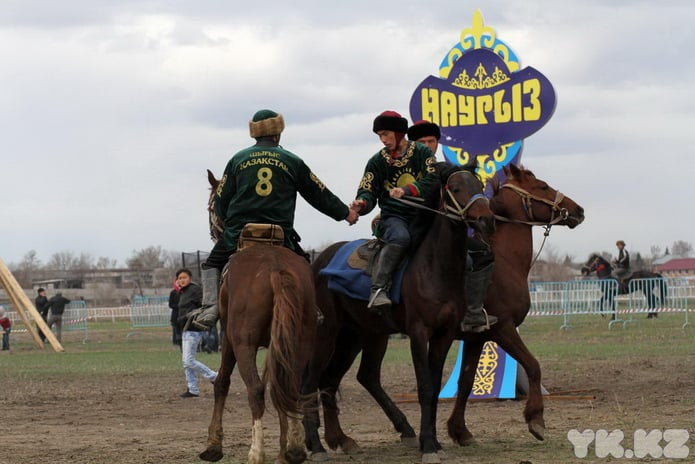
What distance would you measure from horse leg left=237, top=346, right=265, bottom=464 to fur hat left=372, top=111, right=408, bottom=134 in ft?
9.28

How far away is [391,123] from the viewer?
10.7 meters

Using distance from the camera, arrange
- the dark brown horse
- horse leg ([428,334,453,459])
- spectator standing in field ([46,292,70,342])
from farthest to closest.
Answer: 1. spectator standing in field ([46,292,70,342])
2. the dark brown horse
3. horse leg ([428,334,453,459])

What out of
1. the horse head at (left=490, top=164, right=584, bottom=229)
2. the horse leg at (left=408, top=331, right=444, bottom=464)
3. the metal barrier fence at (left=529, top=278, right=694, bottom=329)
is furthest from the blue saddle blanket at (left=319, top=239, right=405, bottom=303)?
the metal barrier fence at (left=529, top=278, right=694, bottom=329)

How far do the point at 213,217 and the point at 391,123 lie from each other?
185cm

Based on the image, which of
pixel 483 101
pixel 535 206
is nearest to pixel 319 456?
pixel 535 206

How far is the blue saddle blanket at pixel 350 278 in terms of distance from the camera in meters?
10.3

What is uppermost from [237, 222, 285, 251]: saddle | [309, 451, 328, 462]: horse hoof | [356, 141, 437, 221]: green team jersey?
[356, 141, 437, 221]: green team jersey

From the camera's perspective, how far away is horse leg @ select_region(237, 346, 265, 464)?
842cm

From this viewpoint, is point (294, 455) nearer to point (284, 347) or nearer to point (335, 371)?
point (284, 347)

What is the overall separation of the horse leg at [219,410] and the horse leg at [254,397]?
632 mm

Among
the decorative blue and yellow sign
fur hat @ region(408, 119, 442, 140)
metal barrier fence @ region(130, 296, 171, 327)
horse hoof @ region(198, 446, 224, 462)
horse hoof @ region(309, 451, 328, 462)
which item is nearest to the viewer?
horse hoof @ region(198, 446, 224, 462)

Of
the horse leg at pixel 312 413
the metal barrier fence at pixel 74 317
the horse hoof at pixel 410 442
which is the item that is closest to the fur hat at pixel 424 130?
the horse leg at pixel 312 413

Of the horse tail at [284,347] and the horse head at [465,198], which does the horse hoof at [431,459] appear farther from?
the horse head at [465,198]

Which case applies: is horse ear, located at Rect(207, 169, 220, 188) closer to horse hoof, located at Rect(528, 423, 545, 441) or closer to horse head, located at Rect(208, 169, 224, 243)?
horse head, located at Rect(208, 169, 224, 243)
